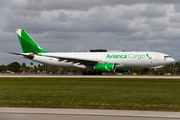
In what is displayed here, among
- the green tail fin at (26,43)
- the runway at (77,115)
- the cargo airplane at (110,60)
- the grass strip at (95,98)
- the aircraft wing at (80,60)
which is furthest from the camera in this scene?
the green tail fin at (26,43)

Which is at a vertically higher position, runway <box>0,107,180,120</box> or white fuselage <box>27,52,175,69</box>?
white fuselage <box>27,52,175,69</box>

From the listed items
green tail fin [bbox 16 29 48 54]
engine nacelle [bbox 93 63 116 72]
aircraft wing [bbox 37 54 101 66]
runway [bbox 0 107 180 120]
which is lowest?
runway [bbox 0 107 180 120]

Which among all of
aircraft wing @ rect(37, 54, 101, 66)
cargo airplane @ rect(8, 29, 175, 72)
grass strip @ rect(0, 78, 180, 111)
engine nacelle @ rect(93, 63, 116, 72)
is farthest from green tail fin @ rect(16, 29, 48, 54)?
grass strip @ rect(0, 78, 180, 111)

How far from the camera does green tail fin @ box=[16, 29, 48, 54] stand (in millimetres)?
55312

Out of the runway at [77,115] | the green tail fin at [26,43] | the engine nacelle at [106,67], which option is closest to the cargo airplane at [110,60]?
the engine nacelle at [106,67]

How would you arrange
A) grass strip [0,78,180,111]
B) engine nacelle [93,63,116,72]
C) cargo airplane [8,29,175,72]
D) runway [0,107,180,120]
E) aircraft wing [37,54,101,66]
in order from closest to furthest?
runway [0,107,180,120] < grass strip [0,78,180,111] < engine nacelle [93,63,116,72] < cargo airplane [8,29,175,72] < aircraft wing [37,54,101,66]

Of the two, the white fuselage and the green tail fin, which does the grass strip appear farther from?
the green tail fin

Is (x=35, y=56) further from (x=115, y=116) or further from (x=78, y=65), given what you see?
(x=115, y=116)

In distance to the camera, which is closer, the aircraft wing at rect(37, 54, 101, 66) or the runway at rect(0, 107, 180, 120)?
the runway at rect(0, 107, 180, 120)

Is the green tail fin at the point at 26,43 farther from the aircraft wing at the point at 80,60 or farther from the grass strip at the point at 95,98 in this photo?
the grass strip at the point at 95,98

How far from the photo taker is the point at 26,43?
181 ft

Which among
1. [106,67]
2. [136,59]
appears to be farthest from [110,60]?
[136,59]

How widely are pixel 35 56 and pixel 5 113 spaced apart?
148ft

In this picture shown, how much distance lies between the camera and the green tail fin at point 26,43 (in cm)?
5531
